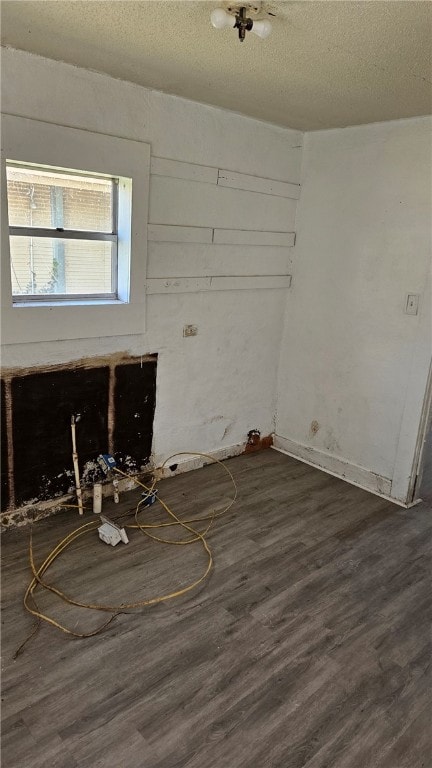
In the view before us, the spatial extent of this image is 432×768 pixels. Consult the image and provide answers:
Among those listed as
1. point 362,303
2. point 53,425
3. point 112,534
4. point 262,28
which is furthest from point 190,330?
point 262,28

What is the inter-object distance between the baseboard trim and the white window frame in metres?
1.74

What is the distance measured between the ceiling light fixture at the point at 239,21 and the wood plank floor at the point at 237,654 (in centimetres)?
244

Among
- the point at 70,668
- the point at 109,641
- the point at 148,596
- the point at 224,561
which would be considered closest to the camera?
the point at 70,668

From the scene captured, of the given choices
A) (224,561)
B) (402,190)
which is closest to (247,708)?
(224,561)

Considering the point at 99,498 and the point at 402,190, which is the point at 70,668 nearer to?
the point at 99,498

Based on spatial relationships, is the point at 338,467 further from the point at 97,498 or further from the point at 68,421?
the point at 68,421

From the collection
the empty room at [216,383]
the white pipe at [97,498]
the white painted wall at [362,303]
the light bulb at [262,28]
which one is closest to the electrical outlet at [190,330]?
the empty room at [216,383]

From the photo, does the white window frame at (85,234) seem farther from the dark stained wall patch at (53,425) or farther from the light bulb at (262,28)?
the light bulb at (262,28)

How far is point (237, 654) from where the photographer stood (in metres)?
2.10

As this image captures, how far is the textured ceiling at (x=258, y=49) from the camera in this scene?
5.84ft

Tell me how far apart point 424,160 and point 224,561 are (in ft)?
8.86

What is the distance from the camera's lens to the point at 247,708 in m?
1.87

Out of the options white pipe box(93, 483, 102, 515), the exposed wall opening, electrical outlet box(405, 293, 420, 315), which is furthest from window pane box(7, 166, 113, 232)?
electrical outlet box(405, 293, 420, 315)

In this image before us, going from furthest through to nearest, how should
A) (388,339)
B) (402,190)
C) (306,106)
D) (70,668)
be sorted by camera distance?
(388,339) < (402,190) < (306,106) < (70,668)
